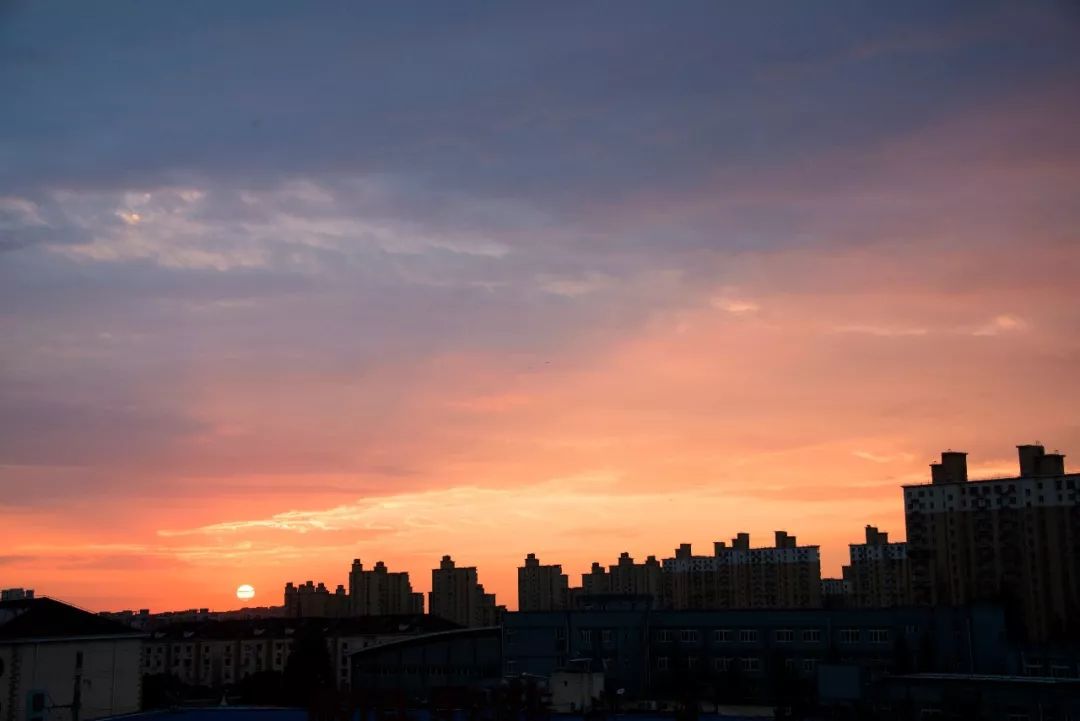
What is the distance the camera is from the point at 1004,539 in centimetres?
14375

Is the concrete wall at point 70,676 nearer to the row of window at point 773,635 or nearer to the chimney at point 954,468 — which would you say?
the row of window at point 773,635

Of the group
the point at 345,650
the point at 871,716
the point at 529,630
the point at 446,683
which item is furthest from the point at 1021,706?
the point at 345,650

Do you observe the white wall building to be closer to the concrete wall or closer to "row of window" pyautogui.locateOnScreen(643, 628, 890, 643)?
the concrete wall

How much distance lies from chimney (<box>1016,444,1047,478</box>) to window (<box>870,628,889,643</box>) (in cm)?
7055

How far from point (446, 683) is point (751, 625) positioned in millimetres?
28722

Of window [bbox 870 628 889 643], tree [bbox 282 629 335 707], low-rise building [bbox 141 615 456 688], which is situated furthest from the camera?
low-rise building [bbox 141 615 456 688]

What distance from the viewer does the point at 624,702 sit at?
3497 inches

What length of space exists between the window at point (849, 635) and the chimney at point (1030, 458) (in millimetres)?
70557

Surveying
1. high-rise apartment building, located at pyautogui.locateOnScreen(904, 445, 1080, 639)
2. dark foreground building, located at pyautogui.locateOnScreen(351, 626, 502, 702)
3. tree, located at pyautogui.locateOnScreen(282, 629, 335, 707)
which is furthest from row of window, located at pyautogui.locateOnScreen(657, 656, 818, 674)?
high-rise apartment building, located at pyautogui.locateOnScreen(904, 445, 1080, 639)

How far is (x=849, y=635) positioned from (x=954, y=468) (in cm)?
7550

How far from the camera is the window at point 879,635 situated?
84188 millimetres

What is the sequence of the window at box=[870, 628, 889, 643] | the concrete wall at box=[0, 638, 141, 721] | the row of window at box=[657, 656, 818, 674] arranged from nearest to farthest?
the concrete wall at box=[0, 638, 141, 721]
the window at box=[870, 628, 889, 643]
the row of window at box=[657, 656, 818, 674]

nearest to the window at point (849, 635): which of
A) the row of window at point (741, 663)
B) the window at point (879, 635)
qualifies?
the window at point (879, 635)

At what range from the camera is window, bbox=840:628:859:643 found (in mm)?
85438
